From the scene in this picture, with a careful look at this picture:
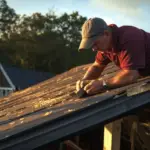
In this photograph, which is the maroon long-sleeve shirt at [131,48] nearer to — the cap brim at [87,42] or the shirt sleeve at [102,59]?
the cap brim at [87,42]

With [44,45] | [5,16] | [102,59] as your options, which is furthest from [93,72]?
[5,16]

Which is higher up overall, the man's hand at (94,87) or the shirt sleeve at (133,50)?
the shirt sleeve at (133,50)

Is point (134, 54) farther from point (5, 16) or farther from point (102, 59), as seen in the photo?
point (5, 16)

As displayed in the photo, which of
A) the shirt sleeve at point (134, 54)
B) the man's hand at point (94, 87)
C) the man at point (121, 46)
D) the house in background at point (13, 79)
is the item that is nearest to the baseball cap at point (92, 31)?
the man at point (121, 46)

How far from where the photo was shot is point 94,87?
4633 mm

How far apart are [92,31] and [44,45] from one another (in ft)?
202

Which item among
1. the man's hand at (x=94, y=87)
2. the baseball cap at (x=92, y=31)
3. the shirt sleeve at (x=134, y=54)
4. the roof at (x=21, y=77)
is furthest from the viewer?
the roof at (x=21, y=77)

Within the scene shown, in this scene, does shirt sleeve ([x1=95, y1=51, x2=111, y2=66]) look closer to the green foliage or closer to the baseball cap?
the baseball cap

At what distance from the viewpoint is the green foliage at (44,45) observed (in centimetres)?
6531

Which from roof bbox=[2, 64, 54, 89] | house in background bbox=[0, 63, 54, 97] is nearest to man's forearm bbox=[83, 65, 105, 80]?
house in background bbox=[0, 63, 54, 97]

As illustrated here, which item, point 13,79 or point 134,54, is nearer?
point 134,54

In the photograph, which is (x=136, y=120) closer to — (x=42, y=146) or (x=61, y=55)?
(x=42, y=146)

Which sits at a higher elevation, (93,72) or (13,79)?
(93,72)

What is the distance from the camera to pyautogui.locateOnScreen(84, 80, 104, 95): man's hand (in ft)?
15.0
